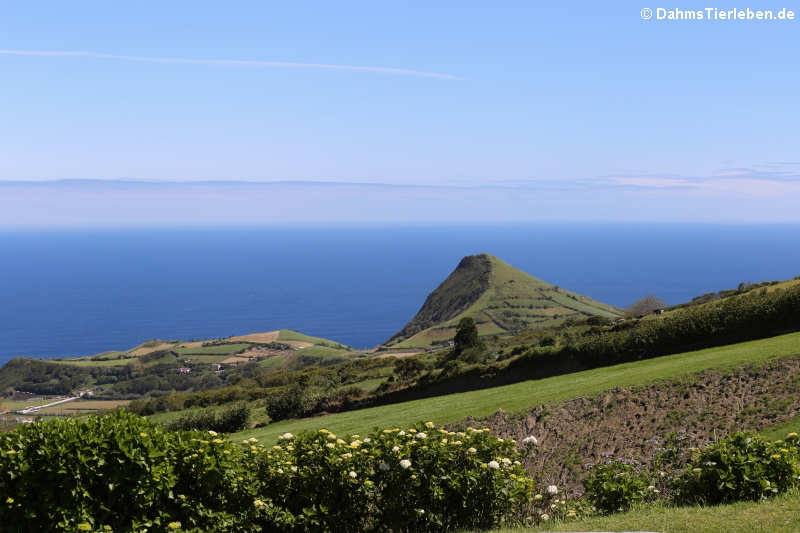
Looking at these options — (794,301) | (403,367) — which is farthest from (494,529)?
(403,367)

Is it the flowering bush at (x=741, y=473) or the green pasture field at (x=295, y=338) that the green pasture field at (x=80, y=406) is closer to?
the green pasture field at (x=295, y=338)

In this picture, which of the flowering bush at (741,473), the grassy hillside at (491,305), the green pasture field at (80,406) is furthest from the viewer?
the grassy hillside at (491,305)

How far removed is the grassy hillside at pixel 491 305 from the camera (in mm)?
115312

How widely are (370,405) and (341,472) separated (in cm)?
2157

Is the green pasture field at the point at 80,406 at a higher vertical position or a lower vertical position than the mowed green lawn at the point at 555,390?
lower

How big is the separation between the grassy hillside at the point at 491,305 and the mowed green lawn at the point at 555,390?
83.9 metres

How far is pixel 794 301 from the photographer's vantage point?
22016 mm

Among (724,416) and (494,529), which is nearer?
(494,529)

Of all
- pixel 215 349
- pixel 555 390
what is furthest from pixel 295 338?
pixel 555 390

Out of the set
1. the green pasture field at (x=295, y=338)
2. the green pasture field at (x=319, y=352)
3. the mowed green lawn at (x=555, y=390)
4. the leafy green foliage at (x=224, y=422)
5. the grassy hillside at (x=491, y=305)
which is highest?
the mowed green lawn at (x=555, y=390)

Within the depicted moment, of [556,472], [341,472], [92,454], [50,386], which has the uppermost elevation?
[92,454]

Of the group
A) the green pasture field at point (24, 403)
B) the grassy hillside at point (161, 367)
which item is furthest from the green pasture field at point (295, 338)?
the green pasture field at point (24, 403)

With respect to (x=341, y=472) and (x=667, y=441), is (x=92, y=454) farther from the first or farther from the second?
(x=667, y=441)

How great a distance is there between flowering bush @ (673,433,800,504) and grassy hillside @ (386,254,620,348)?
96.8 metres
